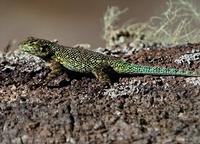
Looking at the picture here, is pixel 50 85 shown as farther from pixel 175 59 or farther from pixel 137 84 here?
pixel 175 59

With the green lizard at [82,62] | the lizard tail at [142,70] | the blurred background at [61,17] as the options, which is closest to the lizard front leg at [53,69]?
the green lizard at [82,62]

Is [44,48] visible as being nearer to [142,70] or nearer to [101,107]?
[142,70]

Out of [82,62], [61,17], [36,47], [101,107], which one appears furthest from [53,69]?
[61,17]

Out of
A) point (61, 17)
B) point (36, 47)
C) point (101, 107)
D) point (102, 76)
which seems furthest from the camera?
point (61, 17)

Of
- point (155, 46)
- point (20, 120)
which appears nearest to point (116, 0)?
point (155, 46)

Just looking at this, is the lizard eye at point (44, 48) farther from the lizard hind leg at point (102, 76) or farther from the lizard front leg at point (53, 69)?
the lizard hind leg at point (102, 76)

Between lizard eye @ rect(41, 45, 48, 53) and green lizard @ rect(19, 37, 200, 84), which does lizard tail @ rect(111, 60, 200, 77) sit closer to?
green lizard @ rect(19, 37, 200, 84)
